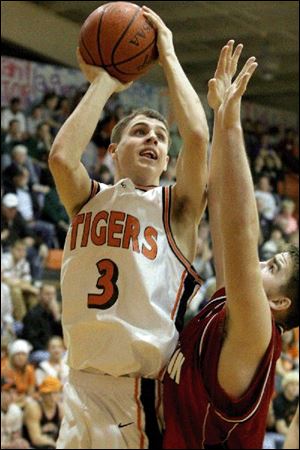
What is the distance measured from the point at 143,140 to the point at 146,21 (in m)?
0.47

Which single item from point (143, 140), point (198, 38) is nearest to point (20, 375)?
point (143, 140)

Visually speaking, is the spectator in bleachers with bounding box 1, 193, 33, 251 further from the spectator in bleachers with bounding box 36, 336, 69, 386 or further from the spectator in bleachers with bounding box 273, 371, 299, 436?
the spectator in bleachers with bounding box 273, 371, 299, 436

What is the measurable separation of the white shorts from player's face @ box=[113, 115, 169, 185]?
33.2 inches

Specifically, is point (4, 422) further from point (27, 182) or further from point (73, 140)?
point (73, 140)

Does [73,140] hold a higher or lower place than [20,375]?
higher

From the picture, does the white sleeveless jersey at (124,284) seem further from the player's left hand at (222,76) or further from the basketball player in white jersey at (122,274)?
the player's left hand at (222,76)

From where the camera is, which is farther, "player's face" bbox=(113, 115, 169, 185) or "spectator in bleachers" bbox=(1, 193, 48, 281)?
"spectator in bleachers" bbox=(1, 193, 48, 281)

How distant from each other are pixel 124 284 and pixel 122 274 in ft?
0.13

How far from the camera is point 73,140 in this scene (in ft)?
10.5

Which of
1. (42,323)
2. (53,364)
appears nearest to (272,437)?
(53,364)

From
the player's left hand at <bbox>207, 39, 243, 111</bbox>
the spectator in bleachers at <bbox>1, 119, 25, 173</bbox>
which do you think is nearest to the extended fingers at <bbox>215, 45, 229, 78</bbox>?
the player's left hand at <bbox>207, 39, 243, 111</bbox>

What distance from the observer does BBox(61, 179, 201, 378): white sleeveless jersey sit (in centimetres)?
315

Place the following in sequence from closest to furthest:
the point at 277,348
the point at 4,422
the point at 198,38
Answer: the point at 277,348 → the point at 4,422 → the point at 198,38

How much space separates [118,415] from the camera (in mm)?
3207
